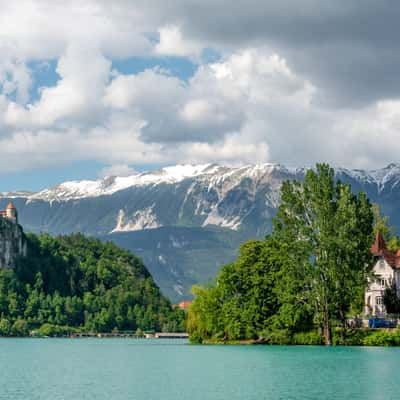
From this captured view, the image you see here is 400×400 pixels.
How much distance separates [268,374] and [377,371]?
29.2 feet

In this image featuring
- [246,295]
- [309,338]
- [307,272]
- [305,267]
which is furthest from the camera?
[246,295]

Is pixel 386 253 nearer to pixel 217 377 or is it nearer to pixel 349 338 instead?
pixel 349 338

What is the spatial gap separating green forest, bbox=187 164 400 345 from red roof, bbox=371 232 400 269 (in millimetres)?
15522

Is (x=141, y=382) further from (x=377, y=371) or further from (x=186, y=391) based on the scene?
(x=377, y=371)

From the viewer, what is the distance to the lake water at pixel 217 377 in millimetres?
59094

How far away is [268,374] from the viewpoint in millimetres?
73000

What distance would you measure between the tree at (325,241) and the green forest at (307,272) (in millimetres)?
120

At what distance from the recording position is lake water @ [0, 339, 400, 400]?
59094 mm

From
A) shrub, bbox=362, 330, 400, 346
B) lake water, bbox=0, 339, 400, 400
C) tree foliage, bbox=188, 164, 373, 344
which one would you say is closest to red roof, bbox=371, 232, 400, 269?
tree foliage, bbox=188, 164, 373, 344

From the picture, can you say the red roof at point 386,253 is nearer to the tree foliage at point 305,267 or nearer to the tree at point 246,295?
the tree foliage at point 305,267

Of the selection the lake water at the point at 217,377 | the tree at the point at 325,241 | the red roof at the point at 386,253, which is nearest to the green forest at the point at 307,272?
the tree at the point at 325,241

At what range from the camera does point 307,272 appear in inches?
4422

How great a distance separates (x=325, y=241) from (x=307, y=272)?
453cm

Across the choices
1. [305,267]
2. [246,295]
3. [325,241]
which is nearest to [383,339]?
[305,267]
